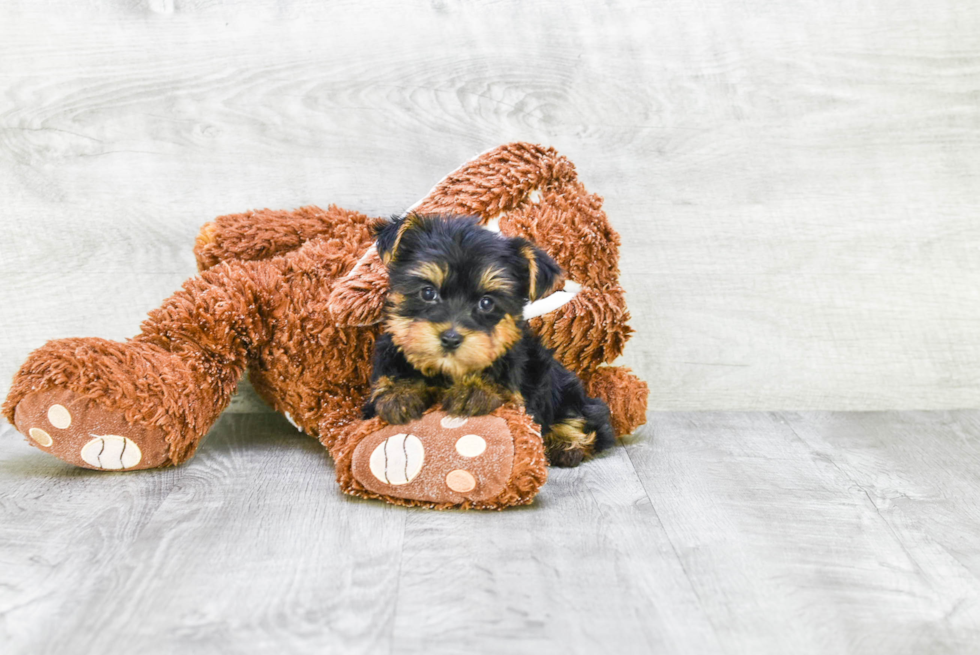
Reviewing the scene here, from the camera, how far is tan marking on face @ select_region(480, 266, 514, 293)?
5.95 ft

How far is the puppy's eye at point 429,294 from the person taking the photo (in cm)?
184

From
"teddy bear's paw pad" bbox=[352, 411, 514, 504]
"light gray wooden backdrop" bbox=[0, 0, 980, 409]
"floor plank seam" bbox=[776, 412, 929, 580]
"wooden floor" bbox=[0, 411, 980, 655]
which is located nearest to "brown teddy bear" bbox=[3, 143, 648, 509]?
"teddy bear's paw pad" bbox=[352, 411, 514, 504]

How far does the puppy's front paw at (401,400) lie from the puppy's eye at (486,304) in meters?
0.28

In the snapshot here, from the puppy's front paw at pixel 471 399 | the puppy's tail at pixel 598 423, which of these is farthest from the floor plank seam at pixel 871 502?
the puppy's front paw at pixel 471 399

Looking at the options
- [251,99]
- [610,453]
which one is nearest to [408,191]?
[251,99]

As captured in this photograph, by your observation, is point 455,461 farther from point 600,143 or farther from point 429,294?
point 600,143

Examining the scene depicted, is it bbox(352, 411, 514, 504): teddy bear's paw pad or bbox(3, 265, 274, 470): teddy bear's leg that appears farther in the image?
bbox(3, 265, 274, 470): teddy bear's leg

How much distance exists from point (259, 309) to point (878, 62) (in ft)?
7.10

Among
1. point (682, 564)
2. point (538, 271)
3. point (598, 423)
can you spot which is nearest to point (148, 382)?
point (538, 271)

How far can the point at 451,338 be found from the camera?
1755 millimetres

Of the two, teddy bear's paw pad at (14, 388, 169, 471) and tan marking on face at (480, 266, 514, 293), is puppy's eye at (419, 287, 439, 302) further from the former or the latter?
teddy bear's paw pad at (14, 388, 169, 471)

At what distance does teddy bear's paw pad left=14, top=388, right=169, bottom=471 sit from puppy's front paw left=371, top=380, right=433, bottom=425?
60 centimetres

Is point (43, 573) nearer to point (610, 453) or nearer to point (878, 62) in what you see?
point (610, 453)

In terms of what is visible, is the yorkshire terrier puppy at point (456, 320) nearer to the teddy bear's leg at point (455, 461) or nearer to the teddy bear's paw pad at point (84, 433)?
the teddy bear's leg at point (455, 461)
